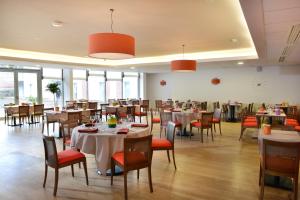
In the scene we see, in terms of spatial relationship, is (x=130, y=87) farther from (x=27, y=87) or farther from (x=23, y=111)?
(x=23, y=111)

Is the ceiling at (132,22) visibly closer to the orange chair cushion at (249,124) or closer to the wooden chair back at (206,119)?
the wooden chair back at (206,119)

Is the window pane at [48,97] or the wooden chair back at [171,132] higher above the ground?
the window pane at [48,97]

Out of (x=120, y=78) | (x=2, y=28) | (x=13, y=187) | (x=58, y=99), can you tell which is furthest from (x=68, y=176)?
(x=120, y=78)

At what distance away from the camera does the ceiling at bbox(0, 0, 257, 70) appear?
13.0ft

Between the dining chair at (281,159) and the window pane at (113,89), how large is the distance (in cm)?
1270

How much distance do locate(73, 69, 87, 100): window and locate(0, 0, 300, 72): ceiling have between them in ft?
18.8

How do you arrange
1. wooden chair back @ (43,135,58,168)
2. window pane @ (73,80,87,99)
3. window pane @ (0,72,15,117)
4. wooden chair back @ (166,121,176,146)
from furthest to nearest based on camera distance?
window pane @ (73,80,87,99)
window pane @ (0,72,15,117)
wooden chair back @ (166,121,176,146)
wooden chair back @ (43,135,58,168)

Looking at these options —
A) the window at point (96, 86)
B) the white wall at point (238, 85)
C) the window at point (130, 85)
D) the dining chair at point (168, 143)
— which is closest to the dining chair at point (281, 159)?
the dining chair at point (168, 143)

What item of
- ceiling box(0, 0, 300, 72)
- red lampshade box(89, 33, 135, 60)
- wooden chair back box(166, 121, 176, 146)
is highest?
ceiling box(0, 0, 300, 72)

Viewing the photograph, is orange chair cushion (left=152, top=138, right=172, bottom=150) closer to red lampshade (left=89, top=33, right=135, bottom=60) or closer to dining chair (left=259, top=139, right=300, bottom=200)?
dining chair (left=259, top=139, right=300, bottom=200)

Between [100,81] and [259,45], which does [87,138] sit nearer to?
[259,45]

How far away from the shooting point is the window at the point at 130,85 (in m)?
16.1

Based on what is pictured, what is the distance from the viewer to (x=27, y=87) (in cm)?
1213

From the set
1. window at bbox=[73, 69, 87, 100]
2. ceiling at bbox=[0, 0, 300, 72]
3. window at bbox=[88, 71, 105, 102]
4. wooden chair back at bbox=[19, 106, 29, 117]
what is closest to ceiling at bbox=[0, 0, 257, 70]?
ceiling at bbox=[0, 0, 300, 72]
